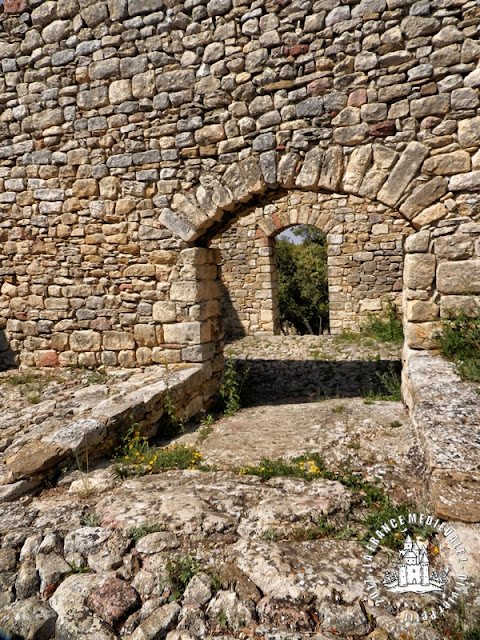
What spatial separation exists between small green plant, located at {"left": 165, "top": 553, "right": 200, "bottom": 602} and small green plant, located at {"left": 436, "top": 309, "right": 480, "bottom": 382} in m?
2.63

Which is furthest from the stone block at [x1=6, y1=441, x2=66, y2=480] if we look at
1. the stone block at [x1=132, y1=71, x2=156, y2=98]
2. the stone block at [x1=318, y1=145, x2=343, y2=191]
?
the stone block at [x1=132, y1=71, x2=156, y2=98]

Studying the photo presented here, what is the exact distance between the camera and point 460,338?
12.3 feet

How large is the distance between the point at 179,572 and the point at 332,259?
8.33m

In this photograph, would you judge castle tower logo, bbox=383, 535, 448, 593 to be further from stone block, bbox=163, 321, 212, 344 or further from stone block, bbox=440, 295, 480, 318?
stone block, bbox=163, 321, 212, 344

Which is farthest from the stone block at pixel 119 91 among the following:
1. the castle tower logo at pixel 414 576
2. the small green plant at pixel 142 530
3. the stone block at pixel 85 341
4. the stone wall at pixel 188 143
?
the castle tower logo at pixel 414 576

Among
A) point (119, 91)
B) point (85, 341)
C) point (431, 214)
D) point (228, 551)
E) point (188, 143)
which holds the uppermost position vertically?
point (119, 91)

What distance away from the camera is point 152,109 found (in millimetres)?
4570

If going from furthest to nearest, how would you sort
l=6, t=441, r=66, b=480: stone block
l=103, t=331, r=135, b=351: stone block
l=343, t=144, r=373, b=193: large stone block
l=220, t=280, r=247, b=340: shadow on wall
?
l=220, t=280, r=247, b=340: shadow on wall
l=103, t=331, r=135, b=351: stone block
l=343, t=144, r=373, b=193: large stone block
l=6, t=441, r=66, b=480: stone block

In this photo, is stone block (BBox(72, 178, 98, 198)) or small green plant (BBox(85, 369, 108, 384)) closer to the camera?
small green plant (BBox(85, 369, 108, 384))

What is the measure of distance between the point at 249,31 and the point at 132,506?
435 cm

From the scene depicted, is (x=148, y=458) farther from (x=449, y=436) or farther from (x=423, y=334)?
(x=423, y=334)

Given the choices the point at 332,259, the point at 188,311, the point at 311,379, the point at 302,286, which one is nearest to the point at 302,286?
the point at 302,286

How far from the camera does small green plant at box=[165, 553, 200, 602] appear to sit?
6.07ft

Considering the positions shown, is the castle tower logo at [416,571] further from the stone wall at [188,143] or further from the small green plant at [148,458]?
the stone wall at [188,143]
